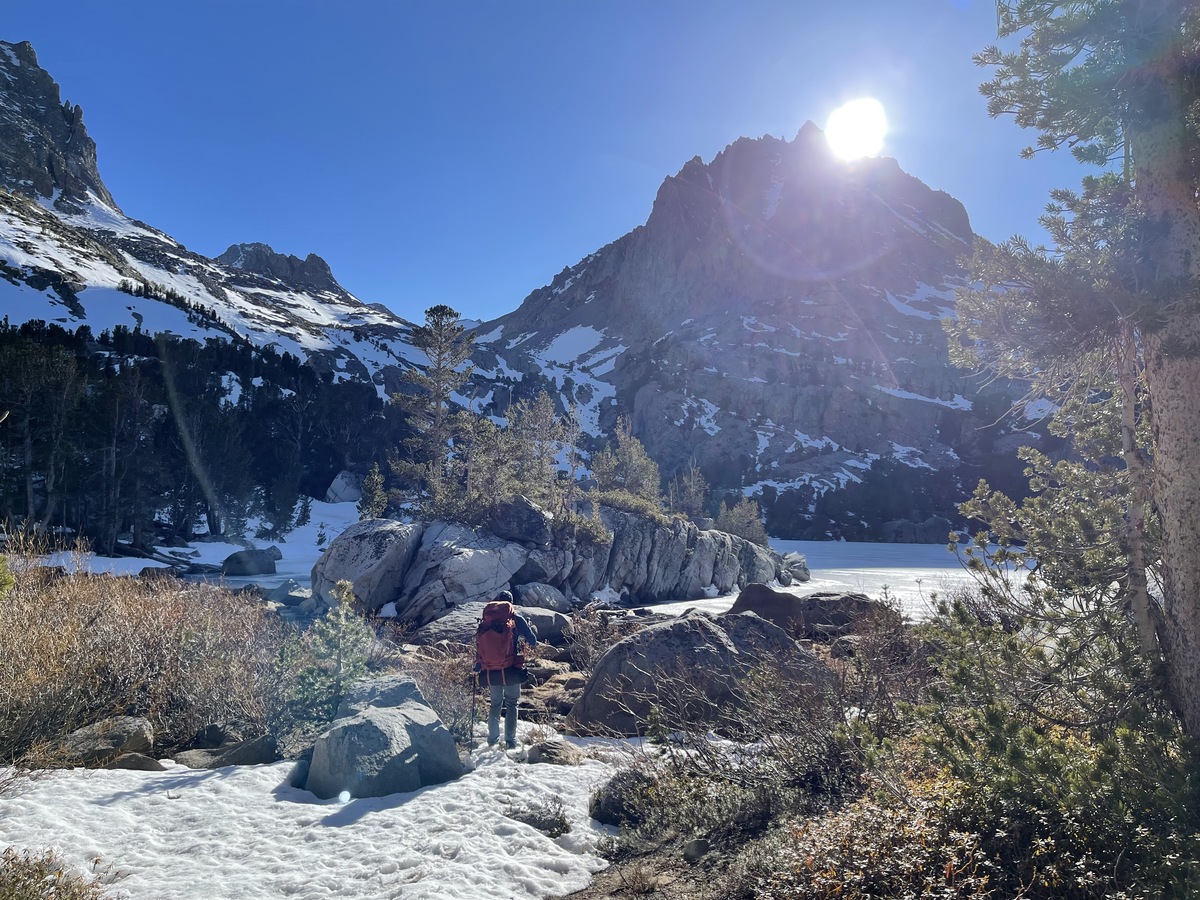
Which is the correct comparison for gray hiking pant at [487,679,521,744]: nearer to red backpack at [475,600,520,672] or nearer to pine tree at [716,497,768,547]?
red backpack at [475,600,520,672]

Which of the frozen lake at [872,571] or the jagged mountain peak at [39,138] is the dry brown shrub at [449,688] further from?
the jagged mountain peak at [39,138]

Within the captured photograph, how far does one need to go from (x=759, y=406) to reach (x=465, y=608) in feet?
290

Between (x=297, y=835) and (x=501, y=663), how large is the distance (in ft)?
11.5

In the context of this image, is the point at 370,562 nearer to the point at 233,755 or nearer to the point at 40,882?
the point at 233,755

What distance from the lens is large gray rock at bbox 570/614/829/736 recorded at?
8430 millimetres

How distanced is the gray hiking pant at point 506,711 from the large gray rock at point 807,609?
295 inches

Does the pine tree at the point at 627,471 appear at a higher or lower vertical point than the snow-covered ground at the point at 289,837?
higher

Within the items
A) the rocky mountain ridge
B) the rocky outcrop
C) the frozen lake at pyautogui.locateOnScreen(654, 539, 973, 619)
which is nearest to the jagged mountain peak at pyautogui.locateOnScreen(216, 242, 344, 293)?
the rocky mountain ridge

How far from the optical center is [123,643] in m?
8.26

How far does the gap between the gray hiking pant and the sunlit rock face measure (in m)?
72.9

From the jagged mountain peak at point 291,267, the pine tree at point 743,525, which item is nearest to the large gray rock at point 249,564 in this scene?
the pine tree at point 743,525

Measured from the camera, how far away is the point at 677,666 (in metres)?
8.95

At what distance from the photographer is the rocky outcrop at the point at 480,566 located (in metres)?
21.3

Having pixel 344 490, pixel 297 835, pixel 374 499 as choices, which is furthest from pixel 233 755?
pixel 344 490
